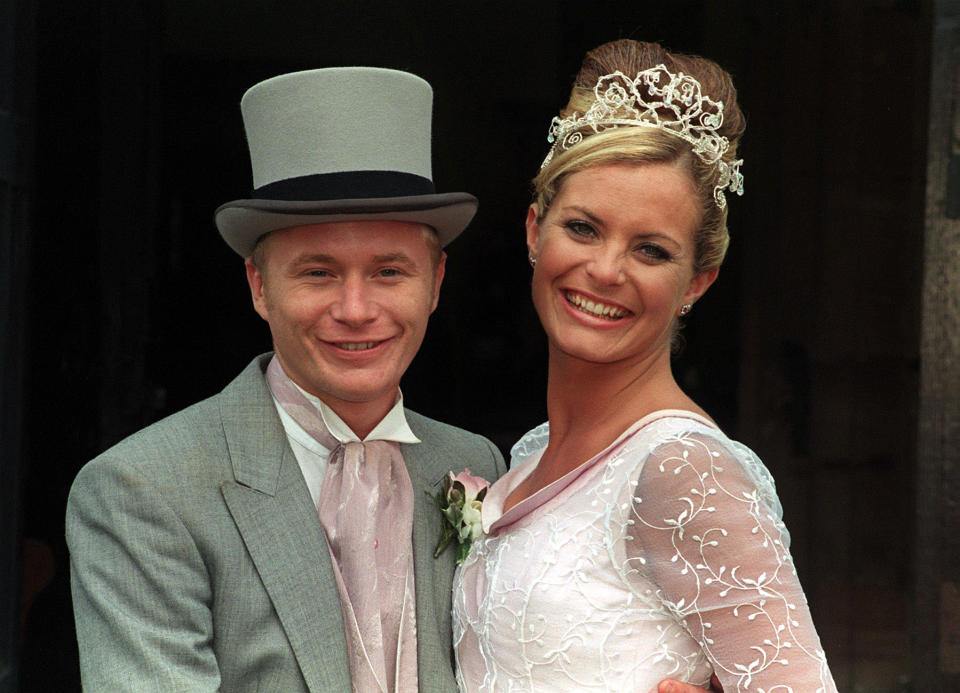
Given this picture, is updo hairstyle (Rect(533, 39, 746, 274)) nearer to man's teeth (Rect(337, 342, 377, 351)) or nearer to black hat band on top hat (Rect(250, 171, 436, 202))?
black hat band on top hat (Rect(250, 171, 436, 202))

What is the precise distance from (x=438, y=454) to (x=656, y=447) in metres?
0.61

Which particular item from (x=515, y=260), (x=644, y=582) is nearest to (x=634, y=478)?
(x=644, y=582)

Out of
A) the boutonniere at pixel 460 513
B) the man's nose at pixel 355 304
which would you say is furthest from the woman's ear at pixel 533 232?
the boutonniere at pixel 460 513

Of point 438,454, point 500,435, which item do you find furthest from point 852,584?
point 438,454

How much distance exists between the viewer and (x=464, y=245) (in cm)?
486

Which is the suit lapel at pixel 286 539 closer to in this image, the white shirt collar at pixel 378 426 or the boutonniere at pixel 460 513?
the white shirt collar at pixel 378 426

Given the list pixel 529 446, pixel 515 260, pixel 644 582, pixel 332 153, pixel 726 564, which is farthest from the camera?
pixel 515 260

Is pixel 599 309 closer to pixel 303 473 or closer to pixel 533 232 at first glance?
pixel 533 232

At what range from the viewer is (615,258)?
7.76 feet

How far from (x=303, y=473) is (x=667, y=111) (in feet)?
3.31

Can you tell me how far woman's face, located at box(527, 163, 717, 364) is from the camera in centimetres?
235

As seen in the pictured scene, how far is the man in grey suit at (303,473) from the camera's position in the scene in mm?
2158

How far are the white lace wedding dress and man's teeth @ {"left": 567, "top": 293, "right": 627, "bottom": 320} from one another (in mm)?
214

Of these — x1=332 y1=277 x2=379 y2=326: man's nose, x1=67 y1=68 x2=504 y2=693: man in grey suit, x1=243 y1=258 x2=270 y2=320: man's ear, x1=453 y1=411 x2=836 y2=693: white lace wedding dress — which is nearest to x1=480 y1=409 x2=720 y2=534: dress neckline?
x1=453 y1=411 x2=836 y2=693: white lace wedding dress
